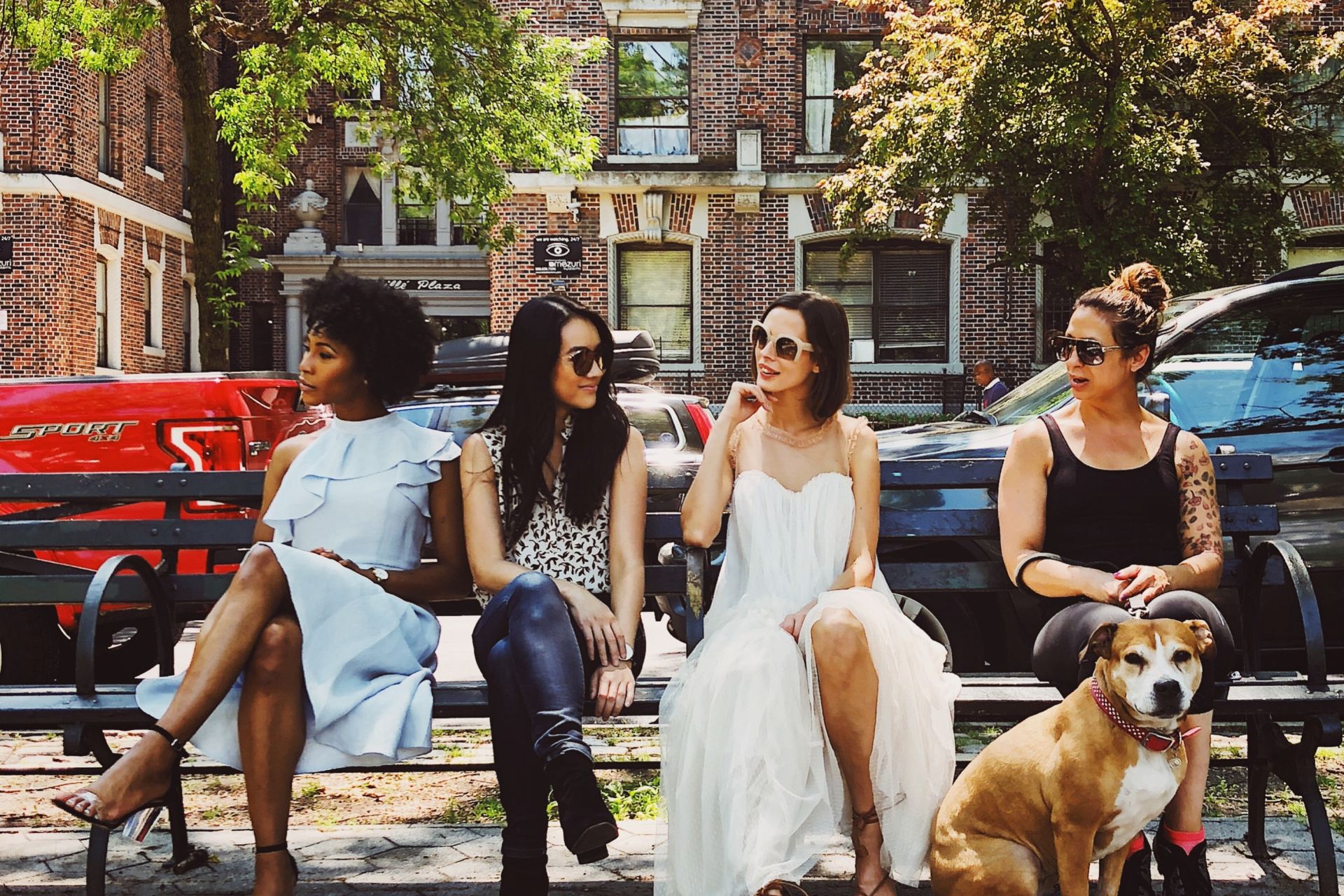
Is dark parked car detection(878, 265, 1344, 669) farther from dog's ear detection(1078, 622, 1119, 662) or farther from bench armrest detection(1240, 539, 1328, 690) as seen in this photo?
dog's ear detection(1078, 622, 1119, 662)

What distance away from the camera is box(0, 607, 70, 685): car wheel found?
22.6 feet

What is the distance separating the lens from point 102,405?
7629 millimetres

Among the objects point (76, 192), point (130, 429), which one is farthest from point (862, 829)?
point (76, 192)

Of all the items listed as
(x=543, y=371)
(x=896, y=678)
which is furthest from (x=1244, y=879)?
(x=543, y=371)

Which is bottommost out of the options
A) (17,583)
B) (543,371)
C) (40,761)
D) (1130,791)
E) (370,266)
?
(40,761)

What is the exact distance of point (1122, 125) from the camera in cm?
1315

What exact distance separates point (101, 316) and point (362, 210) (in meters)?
6.57

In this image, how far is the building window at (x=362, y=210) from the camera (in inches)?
1152

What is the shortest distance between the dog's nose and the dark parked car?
2.65 metres

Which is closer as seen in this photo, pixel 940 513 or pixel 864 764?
pixel 864 764

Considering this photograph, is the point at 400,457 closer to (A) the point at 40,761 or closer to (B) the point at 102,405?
(A) the point at 40,761

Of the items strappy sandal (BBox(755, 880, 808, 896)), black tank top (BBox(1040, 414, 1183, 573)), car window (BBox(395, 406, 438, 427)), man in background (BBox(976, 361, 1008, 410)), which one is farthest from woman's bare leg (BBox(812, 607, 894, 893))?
man in background (BBox(976, 361, 1008, 410))

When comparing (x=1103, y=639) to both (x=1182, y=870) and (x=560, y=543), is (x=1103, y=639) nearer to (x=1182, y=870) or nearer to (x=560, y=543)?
(x=1182, y=870)

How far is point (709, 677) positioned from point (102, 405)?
554 cm
